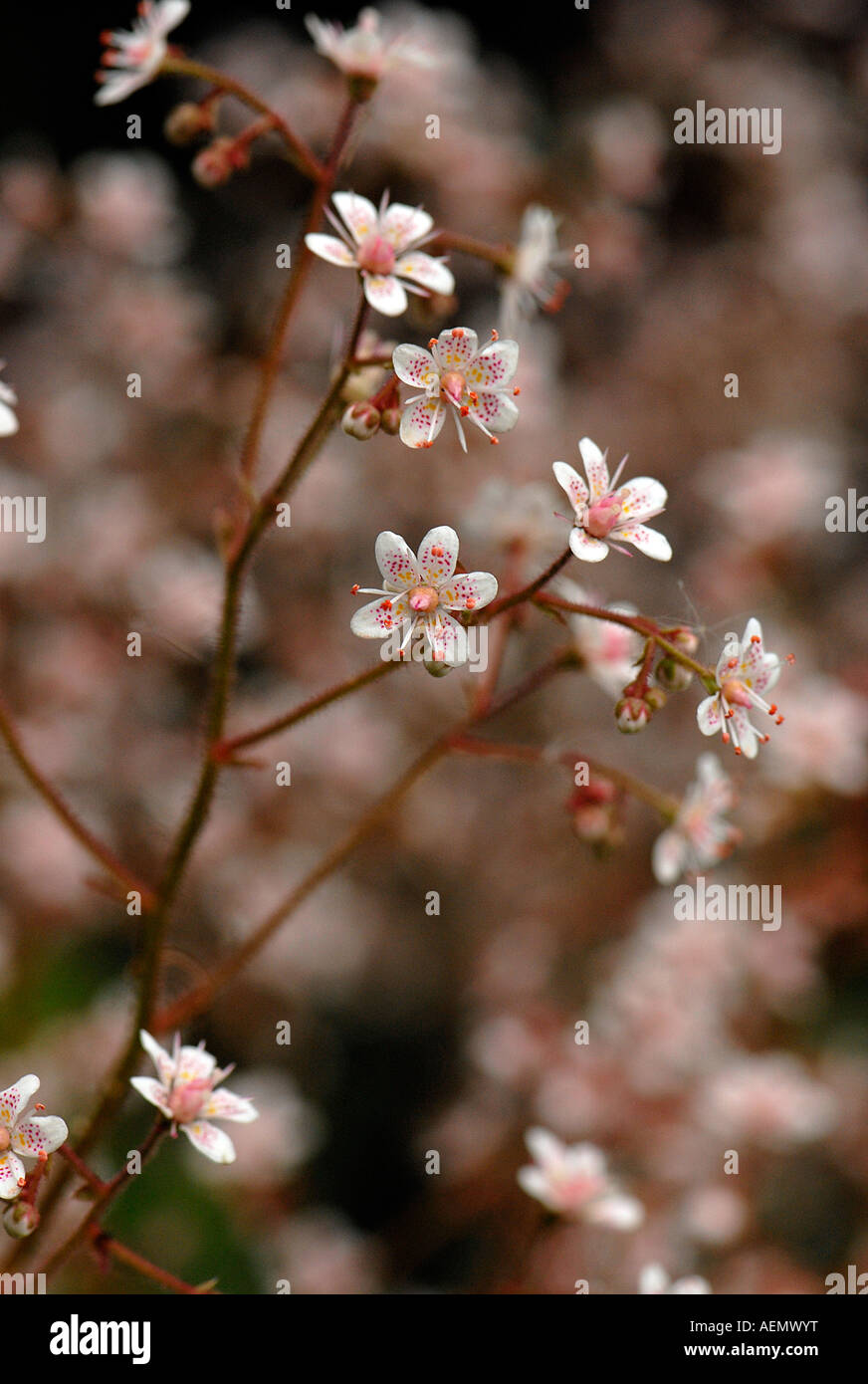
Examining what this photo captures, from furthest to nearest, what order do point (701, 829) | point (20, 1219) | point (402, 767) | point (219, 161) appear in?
point (402, 767) → point (701, 829) → point (219, 161) → point (20, 1219)

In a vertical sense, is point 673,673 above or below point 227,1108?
above

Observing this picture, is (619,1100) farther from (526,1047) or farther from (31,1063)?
(31,1063)

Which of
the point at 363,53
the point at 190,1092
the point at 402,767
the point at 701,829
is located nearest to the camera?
the point at 190,1092

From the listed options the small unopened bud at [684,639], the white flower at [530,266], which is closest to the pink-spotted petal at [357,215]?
the white flower at [530,266]

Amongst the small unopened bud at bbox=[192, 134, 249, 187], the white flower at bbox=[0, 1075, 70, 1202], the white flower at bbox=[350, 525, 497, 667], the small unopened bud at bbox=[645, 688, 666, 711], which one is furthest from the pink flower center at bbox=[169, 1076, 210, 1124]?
the small unopened bud at bbox=[192, 134, 249, 187]

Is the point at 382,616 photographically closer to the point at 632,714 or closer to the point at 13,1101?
the point at 632,714

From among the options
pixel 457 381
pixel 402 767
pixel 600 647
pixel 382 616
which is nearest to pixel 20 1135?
pixel 382 616

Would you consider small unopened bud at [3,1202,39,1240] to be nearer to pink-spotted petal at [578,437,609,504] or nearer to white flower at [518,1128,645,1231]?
white flower at [518,1128,645,1231]

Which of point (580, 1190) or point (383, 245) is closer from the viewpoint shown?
point (383, 245)
